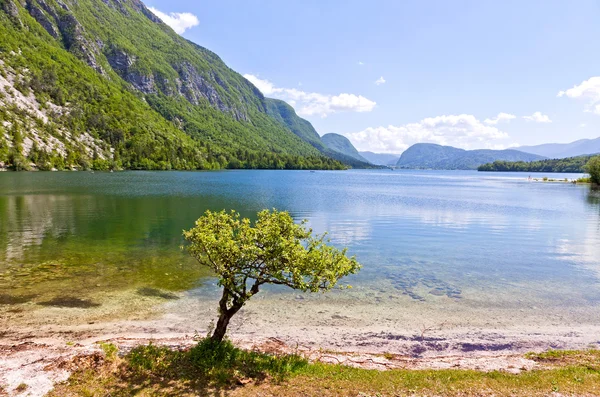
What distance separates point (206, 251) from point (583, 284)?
3410 cm

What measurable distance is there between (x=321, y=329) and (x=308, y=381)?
7.79 metres

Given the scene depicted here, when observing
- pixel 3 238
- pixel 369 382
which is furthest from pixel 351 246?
pixel 3 238

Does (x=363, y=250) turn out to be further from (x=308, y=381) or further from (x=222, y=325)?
(x=308, y=381)

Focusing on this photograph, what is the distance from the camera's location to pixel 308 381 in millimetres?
13406

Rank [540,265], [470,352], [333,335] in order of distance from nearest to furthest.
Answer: [470,352] < [333,335] < [540,265]

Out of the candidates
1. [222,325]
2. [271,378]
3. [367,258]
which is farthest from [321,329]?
[367,258]

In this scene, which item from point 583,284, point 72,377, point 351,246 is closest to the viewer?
point 72,377

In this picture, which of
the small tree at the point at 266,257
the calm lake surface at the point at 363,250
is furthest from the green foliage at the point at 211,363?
the calm lake surface at the point at 363,250

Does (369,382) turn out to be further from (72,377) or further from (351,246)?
(351,246)

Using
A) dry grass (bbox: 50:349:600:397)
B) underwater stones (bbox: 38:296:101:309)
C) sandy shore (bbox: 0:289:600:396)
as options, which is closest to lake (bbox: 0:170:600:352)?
underwater stones (bbox: 38:296:101:309)

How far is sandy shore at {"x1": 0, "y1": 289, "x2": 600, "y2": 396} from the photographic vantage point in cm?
1602

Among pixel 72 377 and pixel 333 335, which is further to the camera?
pixel 333 335

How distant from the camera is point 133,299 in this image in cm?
2491

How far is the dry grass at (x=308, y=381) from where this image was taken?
1245 centimetres
